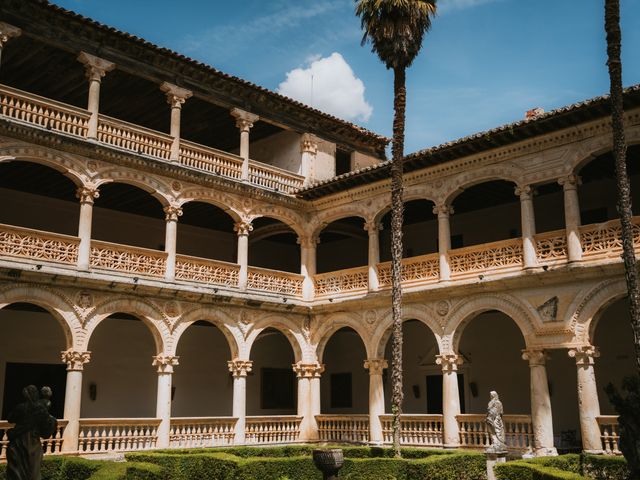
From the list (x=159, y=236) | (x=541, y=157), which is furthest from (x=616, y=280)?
(x=159, y=236)

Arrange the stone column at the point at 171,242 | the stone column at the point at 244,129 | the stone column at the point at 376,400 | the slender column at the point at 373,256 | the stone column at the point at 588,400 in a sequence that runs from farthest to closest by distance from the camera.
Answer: the stone column at the point at 244,129 < the slender column at the point at 373,256 < the stone column at the point at 376,400 < the stone column at the point at 171,242 < the stone column at the point at 588,400

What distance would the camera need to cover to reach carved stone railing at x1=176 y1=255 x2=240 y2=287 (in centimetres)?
2005

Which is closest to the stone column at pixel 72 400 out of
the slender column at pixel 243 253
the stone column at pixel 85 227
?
the stone column at pixel 85 227

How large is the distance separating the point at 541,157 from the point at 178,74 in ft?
34.2

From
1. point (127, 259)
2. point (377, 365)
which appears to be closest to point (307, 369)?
point (377, 365)

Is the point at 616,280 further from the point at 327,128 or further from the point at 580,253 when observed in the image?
the point at 327,128

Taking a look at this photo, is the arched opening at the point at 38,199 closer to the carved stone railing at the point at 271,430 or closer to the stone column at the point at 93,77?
the stone column at the point at 93,77

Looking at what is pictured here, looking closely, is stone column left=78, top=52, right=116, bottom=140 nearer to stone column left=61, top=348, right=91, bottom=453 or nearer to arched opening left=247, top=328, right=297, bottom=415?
stone column left=61, top=348, right=91, bottom=453

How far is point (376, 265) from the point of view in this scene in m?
21.2

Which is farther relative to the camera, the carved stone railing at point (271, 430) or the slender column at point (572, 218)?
the carved stone railing at point (271, 430)

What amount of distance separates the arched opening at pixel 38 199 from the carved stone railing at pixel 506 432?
1288 cm

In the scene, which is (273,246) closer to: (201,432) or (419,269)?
(419,269)

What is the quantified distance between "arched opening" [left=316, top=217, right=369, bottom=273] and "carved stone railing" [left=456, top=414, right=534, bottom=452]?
29.7 ft

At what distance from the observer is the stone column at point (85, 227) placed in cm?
1778
